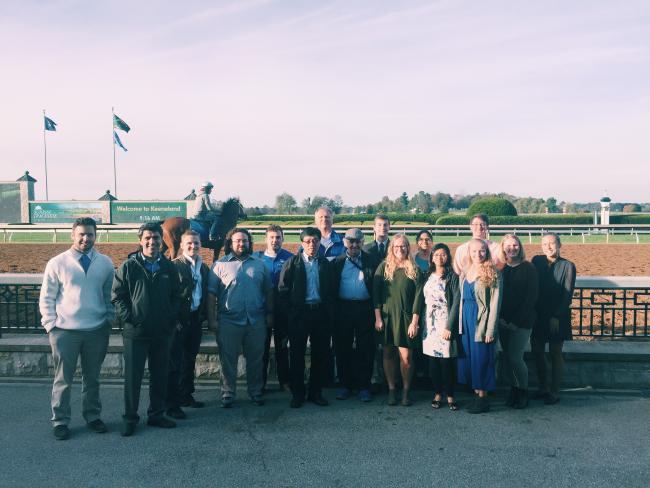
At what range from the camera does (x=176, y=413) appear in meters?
4.66

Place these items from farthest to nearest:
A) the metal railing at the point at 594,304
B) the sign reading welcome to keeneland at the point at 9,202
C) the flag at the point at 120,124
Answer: the flag at the point at 120,124
the sign reading welcome to keeneland at the point at 9,202
the metal railing at the point at 594,304

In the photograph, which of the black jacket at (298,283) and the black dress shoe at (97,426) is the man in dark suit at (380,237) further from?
the black dress shoe at (97,426)

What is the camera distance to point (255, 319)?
4996 mm

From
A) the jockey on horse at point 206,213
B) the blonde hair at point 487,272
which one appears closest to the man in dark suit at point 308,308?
the blonde hair at point 487,272

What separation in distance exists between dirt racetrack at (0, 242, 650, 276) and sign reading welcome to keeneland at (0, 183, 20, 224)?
47.2 feet

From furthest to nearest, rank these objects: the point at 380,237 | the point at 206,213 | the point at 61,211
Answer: the point at 61,211 < the point at 206,213 < the point at 380,237

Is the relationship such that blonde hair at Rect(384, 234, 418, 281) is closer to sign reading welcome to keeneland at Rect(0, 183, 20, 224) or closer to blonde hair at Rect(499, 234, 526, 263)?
blonde hair at Rect(499, 234, 526, 263)

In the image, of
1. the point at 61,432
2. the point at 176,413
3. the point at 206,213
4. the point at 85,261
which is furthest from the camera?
the point at 206,213

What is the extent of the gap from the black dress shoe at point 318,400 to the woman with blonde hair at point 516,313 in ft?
5.48

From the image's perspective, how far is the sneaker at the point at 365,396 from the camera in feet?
16.6

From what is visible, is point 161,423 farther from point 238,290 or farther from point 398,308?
point 398,308

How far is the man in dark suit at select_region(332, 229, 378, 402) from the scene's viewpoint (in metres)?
5.10

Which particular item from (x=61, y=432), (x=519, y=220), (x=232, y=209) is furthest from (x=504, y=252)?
(x=519, y=220)

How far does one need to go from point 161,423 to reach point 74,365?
85 centimetres
